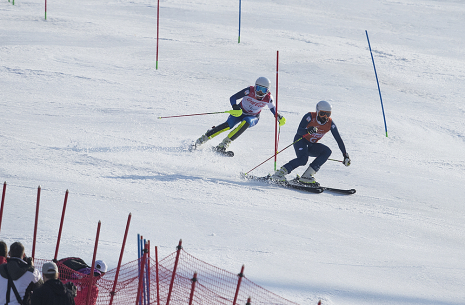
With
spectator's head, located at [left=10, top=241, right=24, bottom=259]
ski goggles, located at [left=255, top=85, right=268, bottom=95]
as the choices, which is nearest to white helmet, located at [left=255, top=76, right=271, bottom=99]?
ski goggles, located at [left=255, top=85, right=268, bottom=95]

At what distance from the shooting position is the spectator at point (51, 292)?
3.11m

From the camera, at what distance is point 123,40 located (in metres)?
14.6

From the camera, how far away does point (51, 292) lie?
313cm

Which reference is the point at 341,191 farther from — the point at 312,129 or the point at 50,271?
the point at 50,271

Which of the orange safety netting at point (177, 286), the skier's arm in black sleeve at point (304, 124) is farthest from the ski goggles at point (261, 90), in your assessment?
the orange safety netting at point (177, 286)

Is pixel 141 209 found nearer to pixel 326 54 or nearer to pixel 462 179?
pixel 462 179

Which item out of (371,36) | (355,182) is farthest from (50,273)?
(371,36)

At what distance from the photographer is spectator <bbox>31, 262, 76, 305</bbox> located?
10.2 feet

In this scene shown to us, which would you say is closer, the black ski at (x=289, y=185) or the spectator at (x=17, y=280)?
the spectator at (x=17, y=280)

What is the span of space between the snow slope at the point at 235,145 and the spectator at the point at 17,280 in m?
1.54

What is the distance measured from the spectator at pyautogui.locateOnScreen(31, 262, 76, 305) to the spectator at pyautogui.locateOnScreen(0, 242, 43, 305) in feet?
0.71

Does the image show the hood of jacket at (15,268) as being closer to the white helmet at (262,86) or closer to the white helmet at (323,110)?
the white helmet at (323,110)

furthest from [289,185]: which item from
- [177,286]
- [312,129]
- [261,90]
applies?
[177,286]

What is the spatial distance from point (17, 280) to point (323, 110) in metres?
4.96
